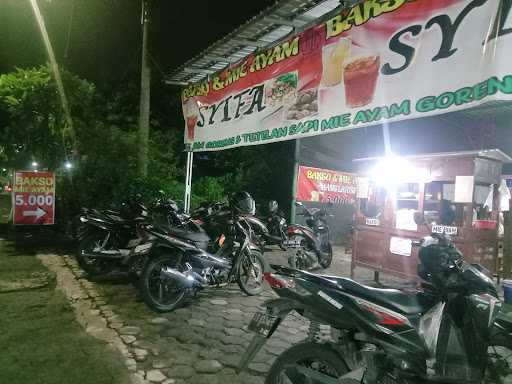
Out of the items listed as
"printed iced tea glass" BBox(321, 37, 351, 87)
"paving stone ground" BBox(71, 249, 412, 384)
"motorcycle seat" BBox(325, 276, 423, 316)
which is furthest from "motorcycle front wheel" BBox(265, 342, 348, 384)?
"printed iced tea glass" BBox(321, 37, 351, 87)

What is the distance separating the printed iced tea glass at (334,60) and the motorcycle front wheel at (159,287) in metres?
3.02

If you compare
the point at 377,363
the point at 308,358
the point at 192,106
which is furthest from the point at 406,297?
the point at 192,106

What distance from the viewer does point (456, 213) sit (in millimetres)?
6039

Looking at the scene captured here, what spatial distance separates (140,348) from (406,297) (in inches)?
101

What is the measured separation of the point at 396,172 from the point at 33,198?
8626 millimetres

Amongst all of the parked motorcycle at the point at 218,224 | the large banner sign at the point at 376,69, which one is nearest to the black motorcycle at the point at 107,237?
the parked motorcycle at the point at 218,224

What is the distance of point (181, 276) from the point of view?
15.9ft

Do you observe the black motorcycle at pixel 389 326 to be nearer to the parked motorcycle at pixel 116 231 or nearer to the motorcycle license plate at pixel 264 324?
the motorcycle license plate at pixel 264 324

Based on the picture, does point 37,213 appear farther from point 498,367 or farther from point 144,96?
point 498,367

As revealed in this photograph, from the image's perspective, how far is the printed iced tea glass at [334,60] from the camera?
4641mm

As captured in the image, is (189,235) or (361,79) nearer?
(361,79)

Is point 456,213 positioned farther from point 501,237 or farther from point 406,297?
point 406,297

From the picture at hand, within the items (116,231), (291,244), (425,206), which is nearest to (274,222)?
(291,244)

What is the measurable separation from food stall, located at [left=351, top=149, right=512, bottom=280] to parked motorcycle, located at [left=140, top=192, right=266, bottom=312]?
2219mm
